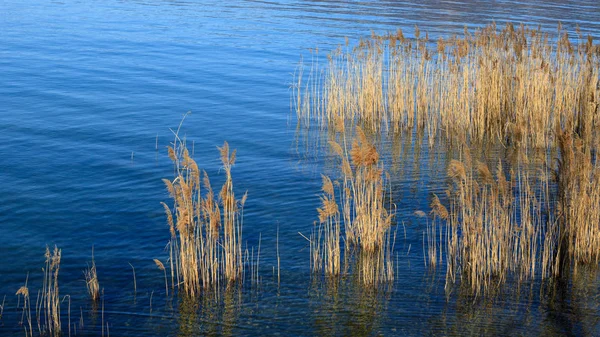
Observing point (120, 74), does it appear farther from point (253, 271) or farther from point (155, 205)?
point (253, 271)

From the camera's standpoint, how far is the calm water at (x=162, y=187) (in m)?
6.48

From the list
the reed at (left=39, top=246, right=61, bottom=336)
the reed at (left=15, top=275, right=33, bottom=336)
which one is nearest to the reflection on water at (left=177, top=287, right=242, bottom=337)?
the reed at (left=39, top=246, right=61, bottom=336)

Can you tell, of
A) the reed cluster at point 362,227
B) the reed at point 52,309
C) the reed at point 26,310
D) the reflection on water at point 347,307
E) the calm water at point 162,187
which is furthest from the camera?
the reed cluster at point 362,227

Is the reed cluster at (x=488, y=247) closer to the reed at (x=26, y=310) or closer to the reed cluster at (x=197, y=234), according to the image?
the reed cluster at (x=197, y=234)

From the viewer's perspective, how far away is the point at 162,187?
9.98m

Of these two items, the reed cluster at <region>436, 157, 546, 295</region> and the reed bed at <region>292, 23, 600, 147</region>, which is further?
the reed bed at <region>292, 23, 600, 147</region>

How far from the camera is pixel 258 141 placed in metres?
12.6

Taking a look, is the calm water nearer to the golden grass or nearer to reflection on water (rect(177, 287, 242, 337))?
reflection on water (rect(177, 287, 242, 337))

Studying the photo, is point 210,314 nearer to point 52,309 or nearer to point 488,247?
point 52,309

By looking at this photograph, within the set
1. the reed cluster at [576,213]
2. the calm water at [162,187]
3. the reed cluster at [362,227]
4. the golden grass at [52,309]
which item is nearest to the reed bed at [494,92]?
the calm water at [162,187]

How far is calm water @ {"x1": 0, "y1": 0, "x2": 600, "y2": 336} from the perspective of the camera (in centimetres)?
648

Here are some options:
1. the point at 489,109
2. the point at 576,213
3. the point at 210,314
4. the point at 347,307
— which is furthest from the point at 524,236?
the point at 489,109

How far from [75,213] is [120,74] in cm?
935

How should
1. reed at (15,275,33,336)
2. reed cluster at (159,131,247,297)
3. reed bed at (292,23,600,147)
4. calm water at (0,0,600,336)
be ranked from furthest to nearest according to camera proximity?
1. reed bed at (292,23,600,147)
2. reed cluster at (159,131,247,297)
3. calm water at (0,0,600,336)
4. reed at (15,275,33,336)
